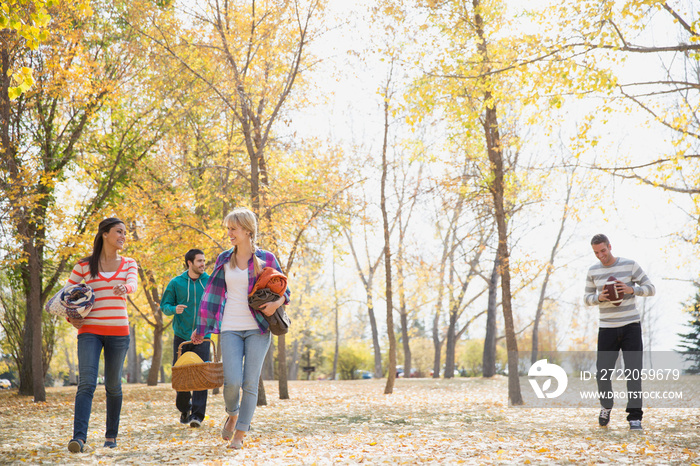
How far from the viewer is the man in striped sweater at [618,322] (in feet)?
20.3

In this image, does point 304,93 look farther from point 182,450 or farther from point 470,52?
point 182,450

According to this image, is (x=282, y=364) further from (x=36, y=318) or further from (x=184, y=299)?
(x=184, y=299)

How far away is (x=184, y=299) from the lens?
677 cm

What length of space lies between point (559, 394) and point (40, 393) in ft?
35.1

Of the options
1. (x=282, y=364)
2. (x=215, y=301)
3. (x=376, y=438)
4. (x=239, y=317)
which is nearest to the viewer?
(x=239, y=317)

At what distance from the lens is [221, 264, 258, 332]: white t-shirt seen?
186 inches

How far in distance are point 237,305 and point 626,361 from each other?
4315 millimetres

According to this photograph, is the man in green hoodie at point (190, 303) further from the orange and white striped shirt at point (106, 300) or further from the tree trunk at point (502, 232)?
the tree trunk at point (502, 232)

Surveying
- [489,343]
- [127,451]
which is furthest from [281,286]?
[489,343]

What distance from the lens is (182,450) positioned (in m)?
5.05

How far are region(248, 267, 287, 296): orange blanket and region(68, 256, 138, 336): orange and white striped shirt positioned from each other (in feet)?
3.74

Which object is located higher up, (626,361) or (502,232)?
(502,232)

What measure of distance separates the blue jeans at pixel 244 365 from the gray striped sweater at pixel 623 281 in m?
3.93

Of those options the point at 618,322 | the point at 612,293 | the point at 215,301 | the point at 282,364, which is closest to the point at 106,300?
the point at 215,301
